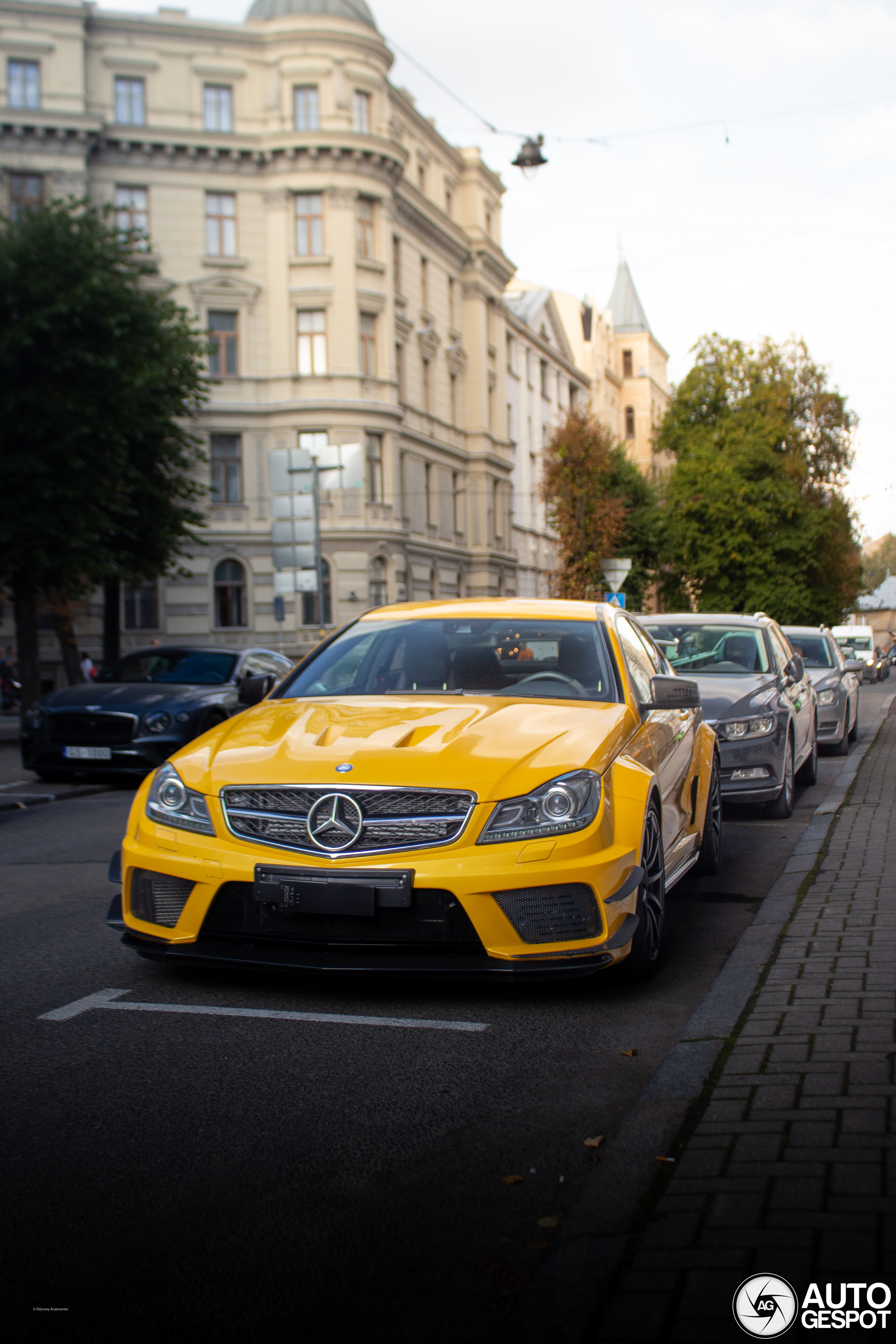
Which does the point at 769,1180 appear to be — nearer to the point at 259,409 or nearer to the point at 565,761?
the point at 565,761

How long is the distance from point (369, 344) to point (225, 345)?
186 inches

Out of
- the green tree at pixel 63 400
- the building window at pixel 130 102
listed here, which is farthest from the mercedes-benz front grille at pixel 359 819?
the building window at pixel 130 102

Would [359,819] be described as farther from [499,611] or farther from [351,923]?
[499,611]

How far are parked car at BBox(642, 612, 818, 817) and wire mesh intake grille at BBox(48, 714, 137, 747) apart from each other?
5.30m

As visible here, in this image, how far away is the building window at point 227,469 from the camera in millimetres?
43531

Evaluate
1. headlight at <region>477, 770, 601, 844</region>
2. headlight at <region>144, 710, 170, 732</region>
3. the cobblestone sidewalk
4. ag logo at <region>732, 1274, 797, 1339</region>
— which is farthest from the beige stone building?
ag logo at <region>732, 1274, 797, 1339</region>

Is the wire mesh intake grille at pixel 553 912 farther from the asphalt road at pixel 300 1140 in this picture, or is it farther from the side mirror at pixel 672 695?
the side mirror at pixel 672 695

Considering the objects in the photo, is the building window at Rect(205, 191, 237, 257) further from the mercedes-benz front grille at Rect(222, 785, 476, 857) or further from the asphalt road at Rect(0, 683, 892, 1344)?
the mercedes-benz front grille at Rect(222, 785, 476, 857)

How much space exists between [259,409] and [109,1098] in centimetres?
4092

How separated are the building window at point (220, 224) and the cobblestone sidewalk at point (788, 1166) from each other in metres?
41.8

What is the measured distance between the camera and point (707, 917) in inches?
261

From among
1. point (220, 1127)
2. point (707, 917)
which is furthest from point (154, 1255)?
point (707, 917)

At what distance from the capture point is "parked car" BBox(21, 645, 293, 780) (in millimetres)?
13625

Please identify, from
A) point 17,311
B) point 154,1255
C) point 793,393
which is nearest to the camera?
point 154,1255
